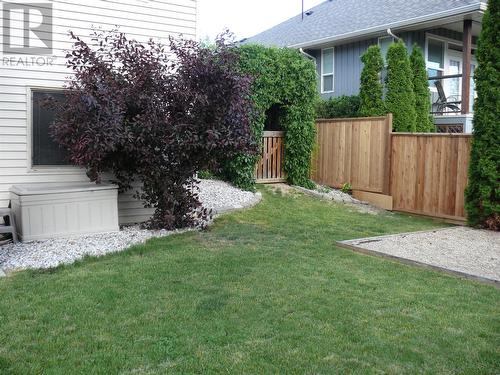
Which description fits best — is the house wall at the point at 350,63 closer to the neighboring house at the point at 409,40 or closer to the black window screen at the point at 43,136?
the neighboring house at the point at 409,40

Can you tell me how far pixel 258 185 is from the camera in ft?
39.8

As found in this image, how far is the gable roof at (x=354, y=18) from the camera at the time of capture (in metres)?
14.7

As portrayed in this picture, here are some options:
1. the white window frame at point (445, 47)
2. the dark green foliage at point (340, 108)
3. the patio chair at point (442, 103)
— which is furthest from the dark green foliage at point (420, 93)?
the white window frame at point (445, 47)

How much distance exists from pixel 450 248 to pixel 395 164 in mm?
4273

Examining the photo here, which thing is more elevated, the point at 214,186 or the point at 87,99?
the point at 87,99

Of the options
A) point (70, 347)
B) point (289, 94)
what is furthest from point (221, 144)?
point (289, 94)

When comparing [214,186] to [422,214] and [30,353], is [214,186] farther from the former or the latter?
[30,353]

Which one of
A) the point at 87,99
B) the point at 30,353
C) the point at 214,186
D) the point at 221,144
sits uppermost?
the point at 87,99

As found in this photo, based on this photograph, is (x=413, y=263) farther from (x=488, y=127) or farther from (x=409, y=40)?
(x=409, y=40)

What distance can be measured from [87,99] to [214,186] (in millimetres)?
4663

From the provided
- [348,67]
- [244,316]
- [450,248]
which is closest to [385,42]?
[348,67]

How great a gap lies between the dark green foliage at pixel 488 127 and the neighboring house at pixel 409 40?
542 centimetres

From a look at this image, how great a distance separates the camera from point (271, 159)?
493 inches

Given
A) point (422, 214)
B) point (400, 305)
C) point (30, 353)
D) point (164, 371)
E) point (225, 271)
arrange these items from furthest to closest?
point (422, 214), point (225, 271), point (400, 305), point (30, 353), point (164, 371)
